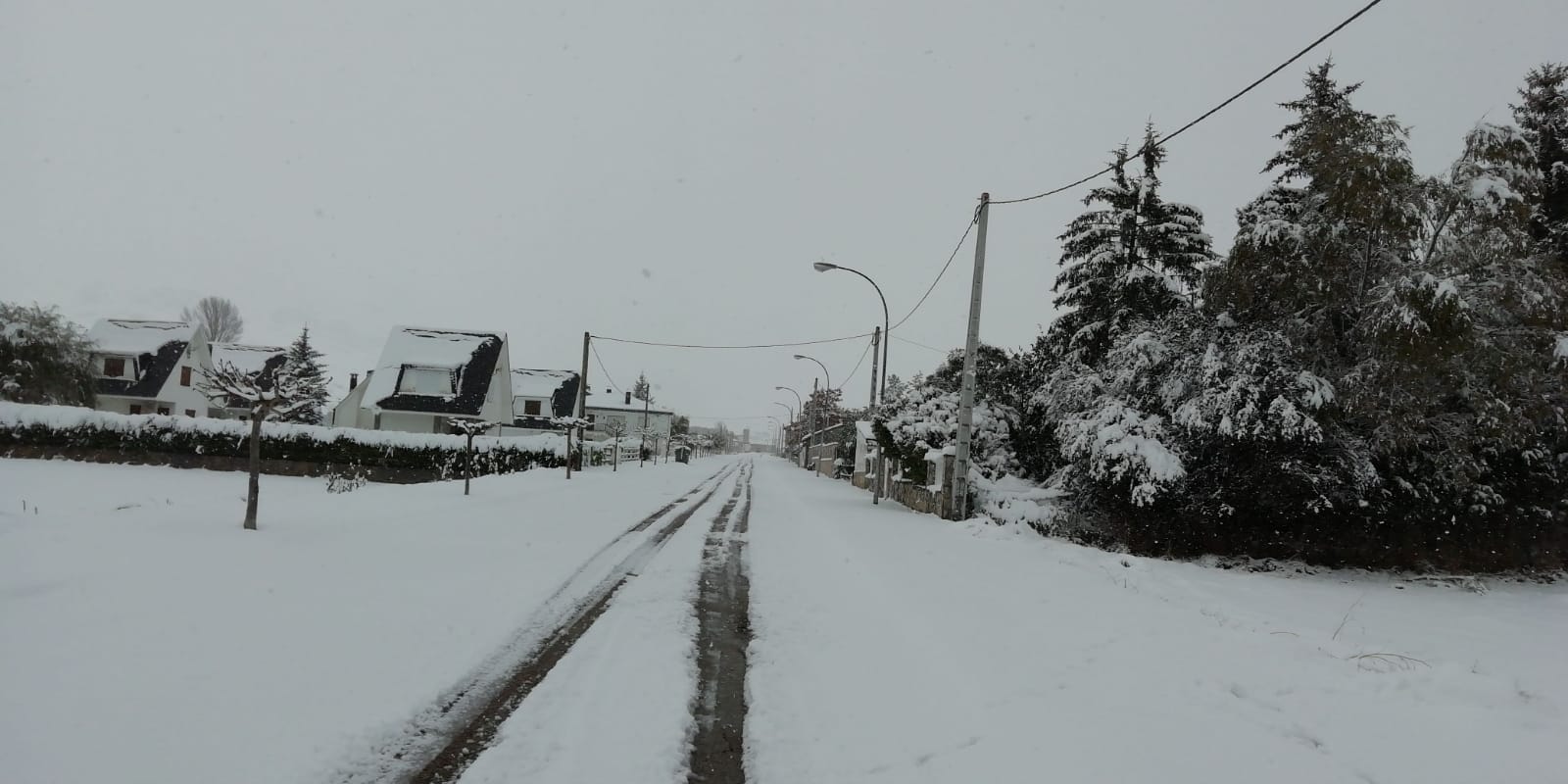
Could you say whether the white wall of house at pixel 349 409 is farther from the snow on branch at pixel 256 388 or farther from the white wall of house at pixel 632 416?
the snow on branch at pixel 256 388

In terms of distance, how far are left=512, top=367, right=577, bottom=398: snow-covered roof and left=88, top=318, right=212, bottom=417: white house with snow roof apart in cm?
1837

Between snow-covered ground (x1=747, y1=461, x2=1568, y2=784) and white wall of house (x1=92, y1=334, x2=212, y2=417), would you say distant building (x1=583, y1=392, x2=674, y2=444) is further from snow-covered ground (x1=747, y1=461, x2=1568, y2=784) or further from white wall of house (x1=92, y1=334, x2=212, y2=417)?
snow-covered ground (x1=747, y1=461, x2=1568, y2=784)

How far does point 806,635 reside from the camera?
17.1 feet

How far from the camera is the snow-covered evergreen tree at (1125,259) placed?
1803cm

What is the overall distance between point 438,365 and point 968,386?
33.1 m

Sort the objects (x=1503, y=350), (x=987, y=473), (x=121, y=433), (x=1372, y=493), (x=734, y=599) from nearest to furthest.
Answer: (x=734, y=599), (x=1503, y=350), (x=1372, y=493), (x=987, y=473), (x=121, y=433)

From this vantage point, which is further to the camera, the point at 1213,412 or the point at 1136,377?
the point at 1136,377

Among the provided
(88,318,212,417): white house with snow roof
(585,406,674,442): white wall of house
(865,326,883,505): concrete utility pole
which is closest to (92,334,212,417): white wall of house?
(88,318,212,417): white house with snow roof

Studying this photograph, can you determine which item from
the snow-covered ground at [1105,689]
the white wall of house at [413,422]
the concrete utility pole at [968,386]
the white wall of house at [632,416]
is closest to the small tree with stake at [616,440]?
the white wall of house at [413,422]

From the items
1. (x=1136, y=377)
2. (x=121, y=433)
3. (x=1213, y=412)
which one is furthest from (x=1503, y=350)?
(x=121, y=433)

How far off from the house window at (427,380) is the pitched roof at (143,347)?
13378 millimetres

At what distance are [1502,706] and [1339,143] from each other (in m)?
12.1

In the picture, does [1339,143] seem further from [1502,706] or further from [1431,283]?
[1502,706]

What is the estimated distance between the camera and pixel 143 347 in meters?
37.6
